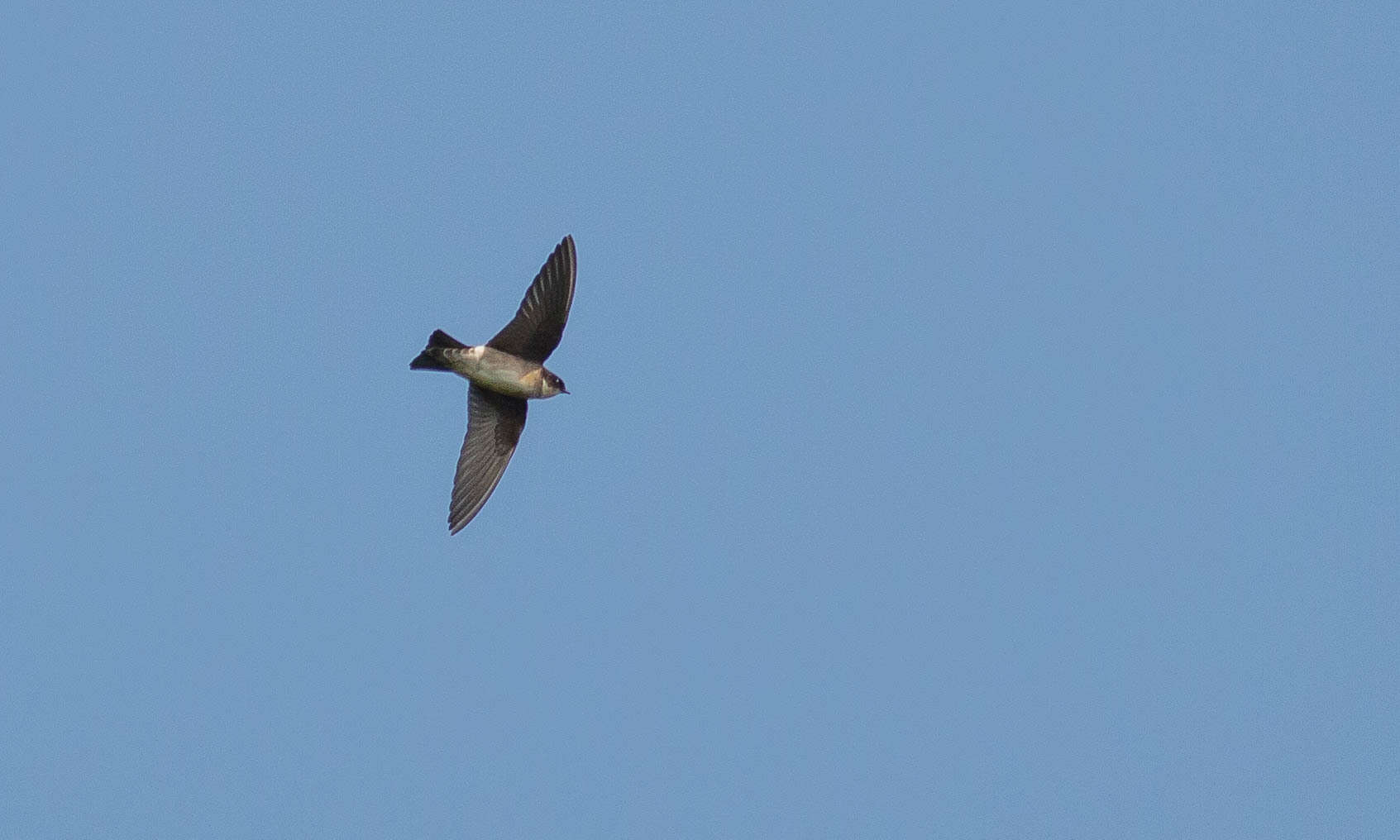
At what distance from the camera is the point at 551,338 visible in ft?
42.3

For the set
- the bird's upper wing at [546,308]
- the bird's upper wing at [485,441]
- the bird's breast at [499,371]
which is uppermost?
the bird's upper wing at [546,308]

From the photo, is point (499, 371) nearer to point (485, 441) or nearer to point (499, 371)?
point (499, 371)

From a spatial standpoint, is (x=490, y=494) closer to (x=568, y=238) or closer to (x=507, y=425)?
(x=507, y=425)

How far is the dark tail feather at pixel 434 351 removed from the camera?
1247 centimetres

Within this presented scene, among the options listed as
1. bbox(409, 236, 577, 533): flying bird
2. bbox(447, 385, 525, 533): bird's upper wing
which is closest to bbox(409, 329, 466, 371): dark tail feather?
bbox(409, 236, 577, 533): flying bird

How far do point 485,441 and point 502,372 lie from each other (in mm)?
629

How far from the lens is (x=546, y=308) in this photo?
12766 millimetres

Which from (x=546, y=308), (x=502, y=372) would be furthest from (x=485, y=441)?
(x=546, y=308)

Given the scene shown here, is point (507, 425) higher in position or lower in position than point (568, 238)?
lower

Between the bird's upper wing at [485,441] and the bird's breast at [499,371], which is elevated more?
the bird's breast at [499,371]

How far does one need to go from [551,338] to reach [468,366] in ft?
1.69

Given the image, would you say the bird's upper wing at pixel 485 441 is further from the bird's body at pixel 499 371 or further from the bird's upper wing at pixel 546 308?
the bird's upper wing at pixel 546 308

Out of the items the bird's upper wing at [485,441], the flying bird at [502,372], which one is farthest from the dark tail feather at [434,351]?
the bird's upper wing at [485,441]

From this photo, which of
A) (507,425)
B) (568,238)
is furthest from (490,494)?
(568,238)
